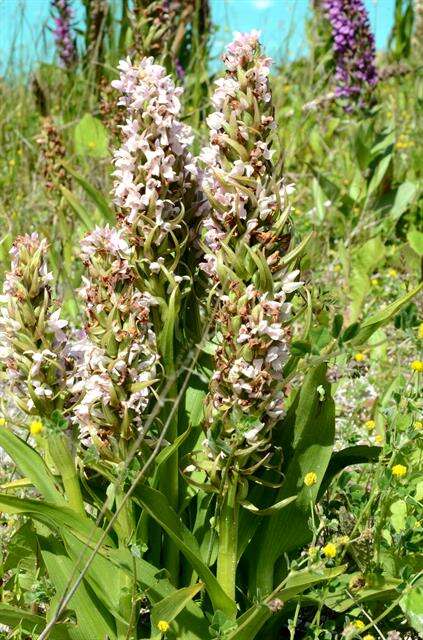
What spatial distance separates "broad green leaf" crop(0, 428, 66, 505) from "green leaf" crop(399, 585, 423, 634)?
77 centimetres

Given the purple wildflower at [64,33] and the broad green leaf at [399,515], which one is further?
the purple wildflower at [64,33]

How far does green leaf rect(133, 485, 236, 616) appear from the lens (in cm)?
173

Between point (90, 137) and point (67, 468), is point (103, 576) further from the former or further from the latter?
point (90, 137)

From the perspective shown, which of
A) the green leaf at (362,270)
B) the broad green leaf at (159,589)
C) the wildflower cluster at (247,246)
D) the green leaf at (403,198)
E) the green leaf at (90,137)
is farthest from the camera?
the green leaf at (90,137)

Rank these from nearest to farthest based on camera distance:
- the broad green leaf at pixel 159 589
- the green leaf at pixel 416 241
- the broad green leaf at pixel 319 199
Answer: the broad green leaf at pixel 159 589 < the green leaf at pixel 416 241 < the broad green leaf at pixel 319 199

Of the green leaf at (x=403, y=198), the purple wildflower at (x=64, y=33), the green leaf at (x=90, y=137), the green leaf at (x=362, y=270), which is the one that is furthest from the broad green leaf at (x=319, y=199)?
the purple wildflower at (x=64, y=33)

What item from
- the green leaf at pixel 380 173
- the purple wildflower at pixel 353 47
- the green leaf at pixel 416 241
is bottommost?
the green leaf at pixel 416 241

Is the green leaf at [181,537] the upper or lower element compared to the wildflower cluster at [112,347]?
lower

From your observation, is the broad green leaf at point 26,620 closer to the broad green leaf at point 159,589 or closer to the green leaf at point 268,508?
the broad green leaf at point 159,589

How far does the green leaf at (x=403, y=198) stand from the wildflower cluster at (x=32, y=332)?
3515mm

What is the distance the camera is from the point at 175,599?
1759 mm

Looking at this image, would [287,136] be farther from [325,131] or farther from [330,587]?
[330,587]

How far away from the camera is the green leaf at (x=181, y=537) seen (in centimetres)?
173

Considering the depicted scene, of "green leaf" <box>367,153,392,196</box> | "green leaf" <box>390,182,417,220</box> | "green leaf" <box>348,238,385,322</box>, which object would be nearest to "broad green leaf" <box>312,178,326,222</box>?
"green leaf" <box>367,153,392,196</box>
